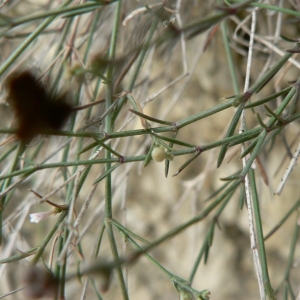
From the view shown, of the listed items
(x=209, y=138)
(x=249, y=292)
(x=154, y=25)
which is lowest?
(x=249, y=292)

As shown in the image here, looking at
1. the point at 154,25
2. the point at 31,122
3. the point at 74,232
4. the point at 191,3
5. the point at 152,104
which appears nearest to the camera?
→ the point at 31,122

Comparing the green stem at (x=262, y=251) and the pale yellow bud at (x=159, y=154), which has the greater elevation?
the pale yellow bud at (x=159, y=154)

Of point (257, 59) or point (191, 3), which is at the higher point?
point (191, 3)

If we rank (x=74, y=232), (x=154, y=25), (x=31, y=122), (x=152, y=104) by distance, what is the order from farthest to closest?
(x=152, y=104) → (x=154, y=25) → (x=74, y=232) → (x=31, y=122)

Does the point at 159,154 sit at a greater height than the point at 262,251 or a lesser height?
greater

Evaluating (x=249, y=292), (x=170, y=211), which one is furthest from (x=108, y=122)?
(x=249, y=292)

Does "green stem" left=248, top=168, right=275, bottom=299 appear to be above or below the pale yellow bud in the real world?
below

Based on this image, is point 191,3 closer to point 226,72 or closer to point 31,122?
point 226,72

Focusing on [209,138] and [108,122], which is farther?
[209,138]

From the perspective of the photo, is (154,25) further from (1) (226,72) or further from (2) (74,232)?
(1) (226,72)
